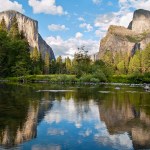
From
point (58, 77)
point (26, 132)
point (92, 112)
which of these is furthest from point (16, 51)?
point (26, 132)

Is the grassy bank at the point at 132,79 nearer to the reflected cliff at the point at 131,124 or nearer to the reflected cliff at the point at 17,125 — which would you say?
the reflected cliff at the point at 131,124

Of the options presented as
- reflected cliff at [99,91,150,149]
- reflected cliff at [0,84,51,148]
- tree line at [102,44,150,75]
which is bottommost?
reflected cliff at [99,91,150,149]

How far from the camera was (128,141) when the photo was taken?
50.5 feet

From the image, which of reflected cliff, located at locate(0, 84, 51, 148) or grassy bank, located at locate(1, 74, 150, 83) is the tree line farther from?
reflected cliff, located at locate(0, 84, 51, 148)

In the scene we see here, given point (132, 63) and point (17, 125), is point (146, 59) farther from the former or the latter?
point (17, 125)

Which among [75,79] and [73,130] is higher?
[75,79]

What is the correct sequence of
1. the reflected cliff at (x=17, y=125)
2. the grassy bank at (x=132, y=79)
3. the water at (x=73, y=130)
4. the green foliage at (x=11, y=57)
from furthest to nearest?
the grassy bank at (x=132, y=79)
the green foliage at (x=11, y=57)
the reflected cliff at (x=17, y=125)
the water at (x=73, y=130)

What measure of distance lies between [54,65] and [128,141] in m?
157

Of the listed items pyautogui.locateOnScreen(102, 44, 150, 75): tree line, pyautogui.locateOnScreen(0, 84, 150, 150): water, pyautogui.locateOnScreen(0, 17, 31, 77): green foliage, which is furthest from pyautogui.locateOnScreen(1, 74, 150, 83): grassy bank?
pyautogui.locateOnScreen(0, 84, 150, 150): water

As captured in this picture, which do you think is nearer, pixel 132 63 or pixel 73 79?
pixel 73 79

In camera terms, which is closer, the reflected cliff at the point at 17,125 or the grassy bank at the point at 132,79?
the reflected cliff at the point at 17,125

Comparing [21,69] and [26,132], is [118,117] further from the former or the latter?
[21,69]

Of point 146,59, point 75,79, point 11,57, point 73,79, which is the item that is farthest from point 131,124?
point 146,59

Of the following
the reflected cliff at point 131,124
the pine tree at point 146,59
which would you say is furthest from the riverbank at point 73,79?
the reflected cliff at point 131,124
